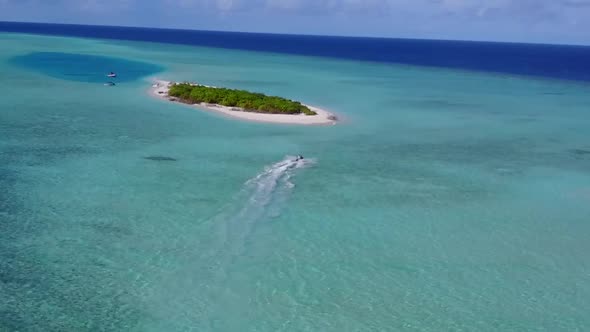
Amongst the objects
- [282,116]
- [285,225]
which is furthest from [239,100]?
[285,225]

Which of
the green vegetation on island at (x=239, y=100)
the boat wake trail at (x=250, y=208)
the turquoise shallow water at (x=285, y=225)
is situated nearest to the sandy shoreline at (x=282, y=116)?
the green vegetation on island at (x=239, y=100)

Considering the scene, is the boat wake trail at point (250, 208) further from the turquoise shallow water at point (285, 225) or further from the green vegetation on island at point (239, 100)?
the green vegetation on island at point (239, 100)

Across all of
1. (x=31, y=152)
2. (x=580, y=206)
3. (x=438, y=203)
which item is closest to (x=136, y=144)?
(x=31, y=152)

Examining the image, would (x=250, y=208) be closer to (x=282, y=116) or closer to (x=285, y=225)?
(x=285, y=225)

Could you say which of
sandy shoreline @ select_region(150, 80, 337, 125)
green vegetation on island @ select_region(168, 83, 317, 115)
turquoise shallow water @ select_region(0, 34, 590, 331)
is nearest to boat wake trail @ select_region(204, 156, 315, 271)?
turquoise shallow water @ select_region(0, 34, 590, 331)

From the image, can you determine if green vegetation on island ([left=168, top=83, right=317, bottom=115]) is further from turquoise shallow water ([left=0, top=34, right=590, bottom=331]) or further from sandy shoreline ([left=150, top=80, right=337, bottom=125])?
turquoise shallow water ([left=0, top=34, right=590, bottom=331])
